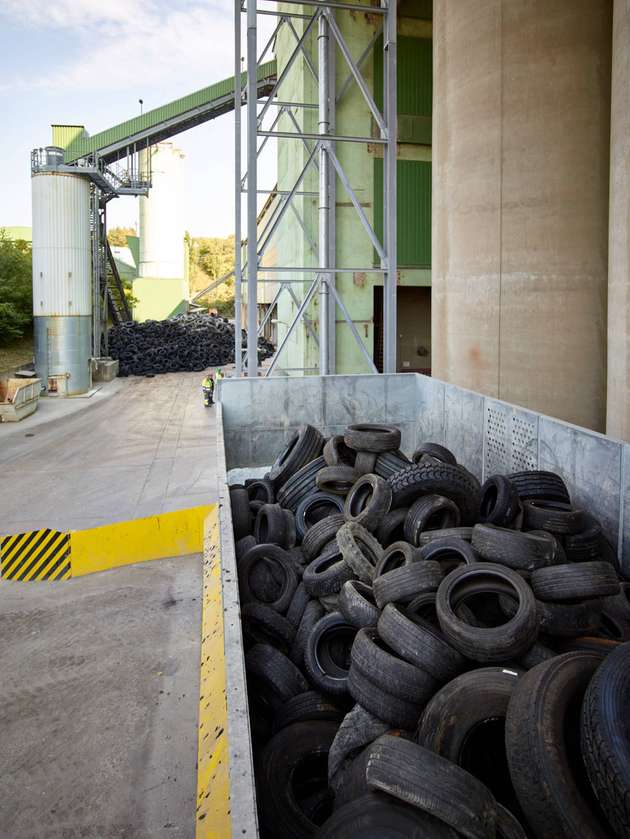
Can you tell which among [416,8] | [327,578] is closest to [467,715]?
[327,578]

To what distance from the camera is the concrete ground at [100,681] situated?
15.3 ft

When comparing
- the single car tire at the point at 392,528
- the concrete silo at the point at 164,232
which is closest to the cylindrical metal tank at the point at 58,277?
the concrete silo at the point at 164,232

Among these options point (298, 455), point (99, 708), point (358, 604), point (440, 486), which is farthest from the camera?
point (298, 455)

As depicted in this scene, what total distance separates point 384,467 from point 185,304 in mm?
40297

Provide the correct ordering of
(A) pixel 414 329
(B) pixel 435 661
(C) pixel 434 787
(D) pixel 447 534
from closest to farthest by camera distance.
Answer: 1. (C) pixel 434 787
2. (B) pixel 435 661
3. (D) pixel 447 534
4. (A) pixel 414 329

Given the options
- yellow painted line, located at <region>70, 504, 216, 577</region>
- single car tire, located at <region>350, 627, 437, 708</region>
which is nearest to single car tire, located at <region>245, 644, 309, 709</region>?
single car tire, located at <region>350, 627, 437, 708</region>

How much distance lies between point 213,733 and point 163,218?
46.3 metres

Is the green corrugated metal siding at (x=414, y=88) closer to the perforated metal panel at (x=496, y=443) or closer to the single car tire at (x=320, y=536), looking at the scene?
the perforated metal panel at (x=496, y=443)

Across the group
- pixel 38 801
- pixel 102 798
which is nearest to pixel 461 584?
pixel 102 798

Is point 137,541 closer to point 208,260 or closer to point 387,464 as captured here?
point 387,464

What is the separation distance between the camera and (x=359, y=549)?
216 inches

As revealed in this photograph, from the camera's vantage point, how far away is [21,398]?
2105cm

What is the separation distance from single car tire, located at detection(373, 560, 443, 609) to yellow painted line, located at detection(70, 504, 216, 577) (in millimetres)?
4819

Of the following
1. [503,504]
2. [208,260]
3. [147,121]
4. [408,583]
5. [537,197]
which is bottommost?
[408,583]
